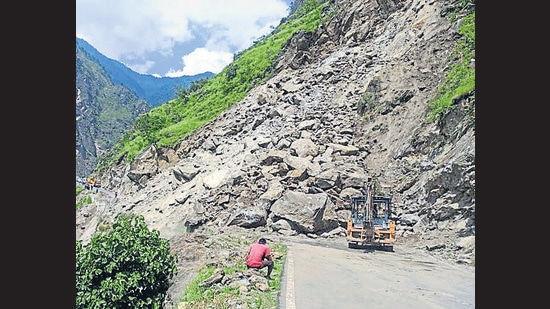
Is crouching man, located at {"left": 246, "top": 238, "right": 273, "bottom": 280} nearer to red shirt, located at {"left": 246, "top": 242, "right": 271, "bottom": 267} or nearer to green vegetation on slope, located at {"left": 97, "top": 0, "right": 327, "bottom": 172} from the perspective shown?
red shirt, located at {"left": 246, "top": 242, "right": 271, "bottom": 267}

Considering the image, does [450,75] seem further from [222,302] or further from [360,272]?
[222,302]

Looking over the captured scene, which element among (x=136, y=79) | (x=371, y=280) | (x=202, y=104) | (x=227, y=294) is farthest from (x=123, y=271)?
(x=136, y=79)

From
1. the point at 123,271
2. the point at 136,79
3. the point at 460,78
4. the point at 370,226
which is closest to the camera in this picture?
the point at 123,271

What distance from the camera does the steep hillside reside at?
333ft

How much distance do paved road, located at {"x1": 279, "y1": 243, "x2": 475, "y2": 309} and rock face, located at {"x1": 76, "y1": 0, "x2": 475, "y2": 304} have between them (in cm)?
159

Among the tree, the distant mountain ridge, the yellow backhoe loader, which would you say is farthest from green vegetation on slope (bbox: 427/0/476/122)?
the distant mountain ridge

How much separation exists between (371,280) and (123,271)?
546 centimetres

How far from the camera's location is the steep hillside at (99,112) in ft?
333

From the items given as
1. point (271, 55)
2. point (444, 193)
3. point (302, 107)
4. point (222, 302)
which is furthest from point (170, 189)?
point (271, 55)

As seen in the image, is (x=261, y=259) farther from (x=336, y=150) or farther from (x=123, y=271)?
(x=336, y=150)

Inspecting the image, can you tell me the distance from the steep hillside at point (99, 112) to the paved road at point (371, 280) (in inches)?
3401

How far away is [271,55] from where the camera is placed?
4469 centimetres

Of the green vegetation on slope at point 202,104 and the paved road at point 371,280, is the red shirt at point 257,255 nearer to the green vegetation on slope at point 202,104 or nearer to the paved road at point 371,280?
the paved road at point 371,280

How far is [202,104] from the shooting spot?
145ft
